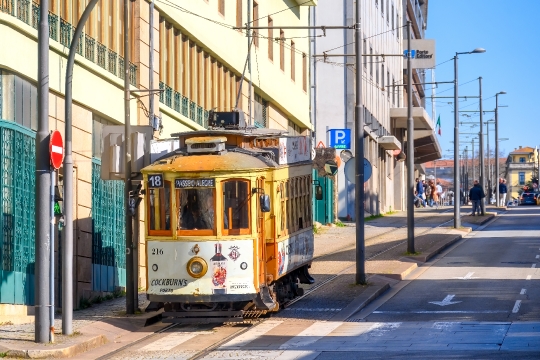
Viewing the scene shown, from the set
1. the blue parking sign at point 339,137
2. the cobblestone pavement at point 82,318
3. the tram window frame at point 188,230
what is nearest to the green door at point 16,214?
the cobblestone pavement at point 82,318

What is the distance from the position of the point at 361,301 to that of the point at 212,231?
4.39 metres

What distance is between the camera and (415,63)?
74.2m

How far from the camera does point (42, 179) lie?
15.6 metres

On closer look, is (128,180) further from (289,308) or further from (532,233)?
(532,233)

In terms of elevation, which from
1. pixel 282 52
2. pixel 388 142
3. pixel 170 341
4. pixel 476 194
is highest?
pixel 282 52

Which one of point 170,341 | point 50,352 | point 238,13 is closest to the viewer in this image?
point 50,352

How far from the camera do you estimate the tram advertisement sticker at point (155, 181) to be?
17891mm

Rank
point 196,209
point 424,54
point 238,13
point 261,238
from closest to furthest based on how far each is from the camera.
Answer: point 196,209 < point 261,238 < point 238,13 < point 424,54

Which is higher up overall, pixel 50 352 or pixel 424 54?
pixel 424 54

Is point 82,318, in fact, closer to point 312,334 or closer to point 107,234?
point 312,334

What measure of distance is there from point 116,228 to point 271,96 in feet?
50.3

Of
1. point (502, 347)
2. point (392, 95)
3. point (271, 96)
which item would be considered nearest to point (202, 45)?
point (271, 96)

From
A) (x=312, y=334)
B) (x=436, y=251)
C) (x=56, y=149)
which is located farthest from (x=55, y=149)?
(x=436, y=251)

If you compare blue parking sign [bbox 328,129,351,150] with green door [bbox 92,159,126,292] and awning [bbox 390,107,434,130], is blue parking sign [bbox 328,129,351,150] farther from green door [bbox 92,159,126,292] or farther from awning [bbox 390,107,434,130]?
awning [bbox 390,107,434,130]
